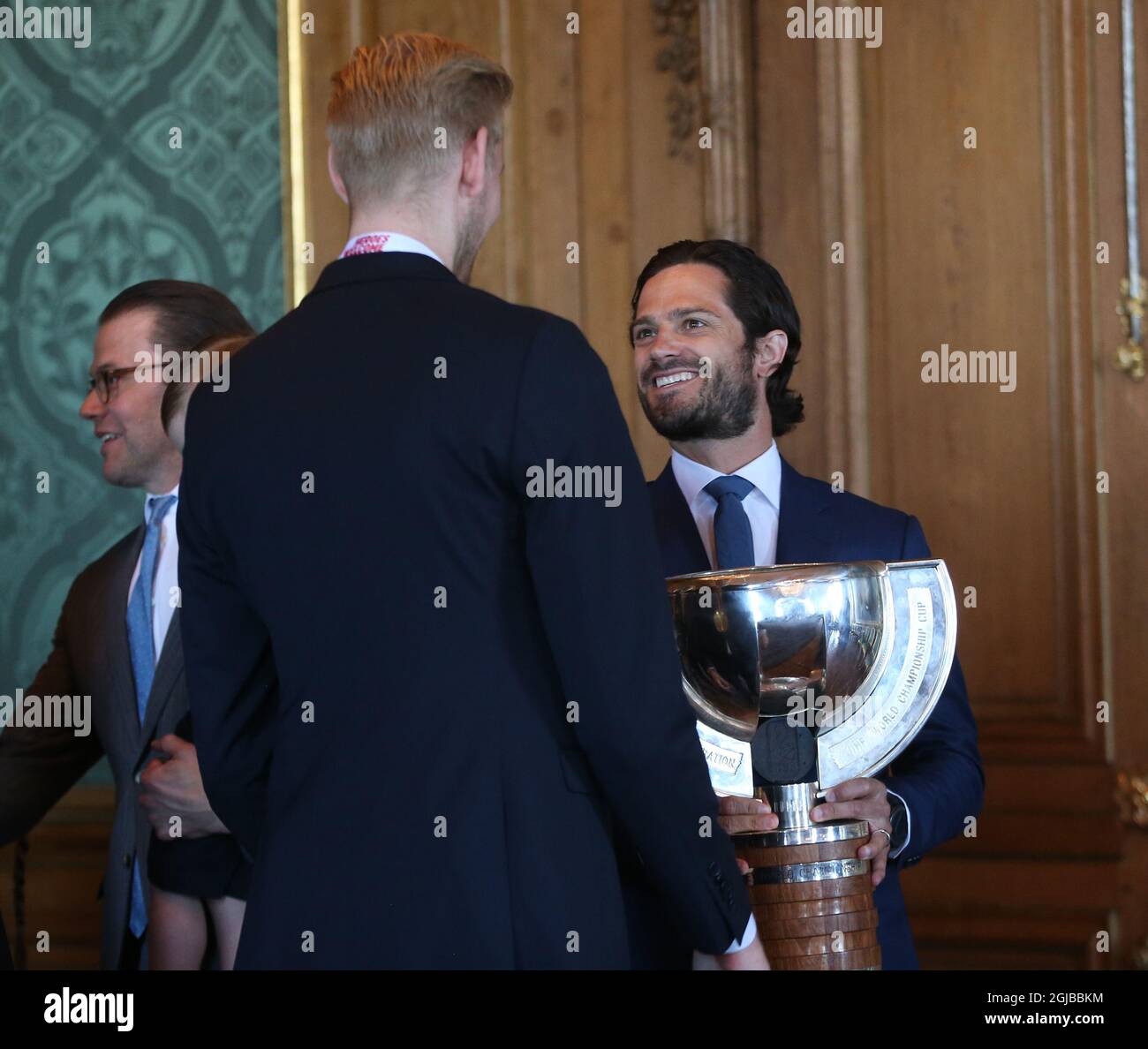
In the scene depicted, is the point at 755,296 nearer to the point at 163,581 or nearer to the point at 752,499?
the point at 752,499

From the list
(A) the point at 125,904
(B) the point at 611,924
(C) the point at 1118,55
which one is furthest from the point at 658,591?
(C) the point at 1118,55

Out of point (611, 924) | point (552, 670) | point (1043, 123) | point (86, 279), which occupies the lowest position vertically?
point (611, 924)

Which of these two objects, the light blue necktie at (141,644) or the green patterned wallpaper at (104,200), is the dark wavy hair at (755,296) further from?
the green patterned wallpaper at (104,200)

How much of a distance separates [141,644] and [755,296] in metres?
1.17

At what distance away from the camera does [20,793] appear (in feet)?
9.02

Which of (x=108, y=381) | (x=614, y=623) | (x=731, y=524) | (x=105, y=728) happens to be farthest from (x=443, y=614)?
(x=108, y=381)

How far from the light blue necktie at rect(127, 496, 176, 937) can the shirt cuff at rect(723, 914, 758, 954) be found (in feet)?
3.95

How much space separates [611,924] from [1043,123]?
258 centimetres

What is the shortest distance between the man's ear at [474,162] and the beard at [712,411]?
758 mm

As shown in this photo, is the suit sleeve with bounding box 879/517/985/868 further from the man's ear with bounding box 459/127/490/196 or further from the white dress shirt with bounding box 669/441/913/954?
the man's ear with bounding box 459/127/490/196

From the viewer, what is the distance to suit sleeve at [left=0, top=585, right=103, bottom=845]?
2.72 meters

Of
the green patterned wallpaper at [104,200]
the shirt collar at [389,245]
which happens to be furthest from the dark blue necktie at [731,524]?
the green patterned wallpaper at [104,200]
